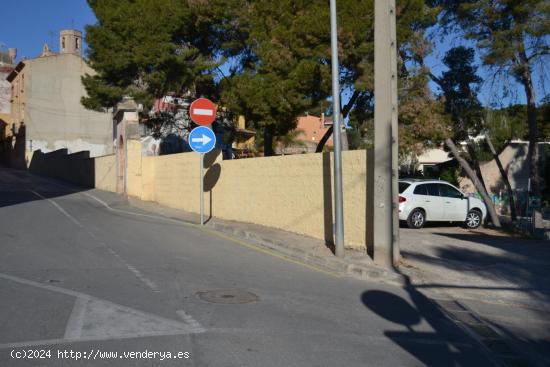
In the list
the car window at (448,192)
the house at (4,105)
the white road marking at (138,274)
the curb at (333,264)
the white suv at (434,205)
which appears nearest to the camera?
the white road marking at (138,274)

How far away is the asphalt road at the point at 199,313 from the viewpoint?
549cm

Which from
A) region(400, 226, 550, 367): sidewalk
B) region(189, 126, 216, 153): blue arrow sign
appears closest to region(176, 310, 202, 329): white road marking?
region(400, 226, 550, 367): sidewalk

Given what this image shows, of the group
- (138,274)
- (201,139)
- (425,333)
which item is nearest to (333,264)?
(138,274)

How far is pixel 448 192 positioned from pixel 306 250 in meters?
8.34

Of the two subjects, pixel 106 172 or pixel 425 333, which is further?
pixel 106 172

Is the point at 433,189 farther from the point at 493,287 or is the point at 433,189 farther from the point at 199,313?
the point at 199,313

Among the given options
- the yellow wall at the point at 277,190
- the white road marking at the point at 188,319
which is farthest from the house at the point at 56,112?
the white road marking at the point at 188,319

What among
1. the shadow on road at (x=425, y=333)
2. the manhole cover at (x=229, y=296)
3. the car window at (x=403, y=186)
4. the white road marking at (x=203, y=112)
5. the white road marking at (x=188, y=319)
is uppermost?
the white road marking at (x=203, y=112)

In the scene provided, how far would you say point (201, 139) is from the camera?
15.7 metres

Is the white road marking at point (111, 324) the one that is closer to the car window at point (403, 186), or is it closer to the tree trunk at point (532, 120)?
the car window at point (403, 186)

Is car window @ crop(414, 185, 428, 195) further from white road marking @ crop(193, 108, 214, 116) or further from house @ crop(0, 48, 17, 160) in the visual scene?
house @ crop(0, 48, 17, 160)

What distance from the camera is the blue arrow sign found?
15.6 m

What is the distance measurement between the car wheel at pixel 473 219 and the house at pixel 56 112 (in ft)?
129

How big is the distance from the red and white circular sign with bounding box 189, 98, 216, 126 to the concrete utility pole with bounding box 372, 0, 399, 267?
6.52 metres
